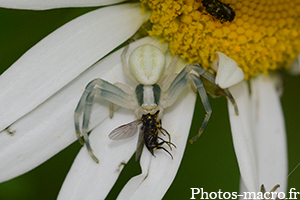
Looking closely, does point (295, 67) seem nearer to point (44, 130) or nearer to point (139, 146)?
point (139, 146)

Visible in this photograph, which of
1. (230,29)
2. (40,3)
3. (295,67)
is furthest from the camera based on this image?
(295,67)

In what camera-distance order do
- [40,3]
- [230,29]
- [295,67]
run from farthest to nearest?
[295,67]
[230,29]
[40,3]

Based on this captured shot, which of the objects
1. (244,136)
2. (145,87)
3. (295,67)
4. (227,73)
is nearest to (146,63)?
(145,87)

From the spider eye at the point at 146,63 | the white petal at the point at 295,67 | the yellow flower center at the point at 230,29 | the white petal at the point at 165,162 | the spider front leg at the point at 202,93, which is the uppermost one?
the yellow flower center at the point at 230,29

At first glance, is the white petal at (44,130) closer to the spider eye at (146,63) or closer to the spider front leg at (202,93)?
the spider eye at (146,63)

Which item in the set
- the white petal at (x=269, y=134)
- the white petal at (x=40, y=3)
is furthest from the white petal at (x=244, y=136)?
the white petal at (x=40, y=3)

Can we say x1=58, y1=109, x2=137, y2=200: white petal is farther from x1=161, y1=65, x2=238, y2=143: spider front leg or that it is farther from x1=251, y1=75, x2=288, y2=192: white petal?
x1=251, y1=75, x2=288, y2=192: white petal
